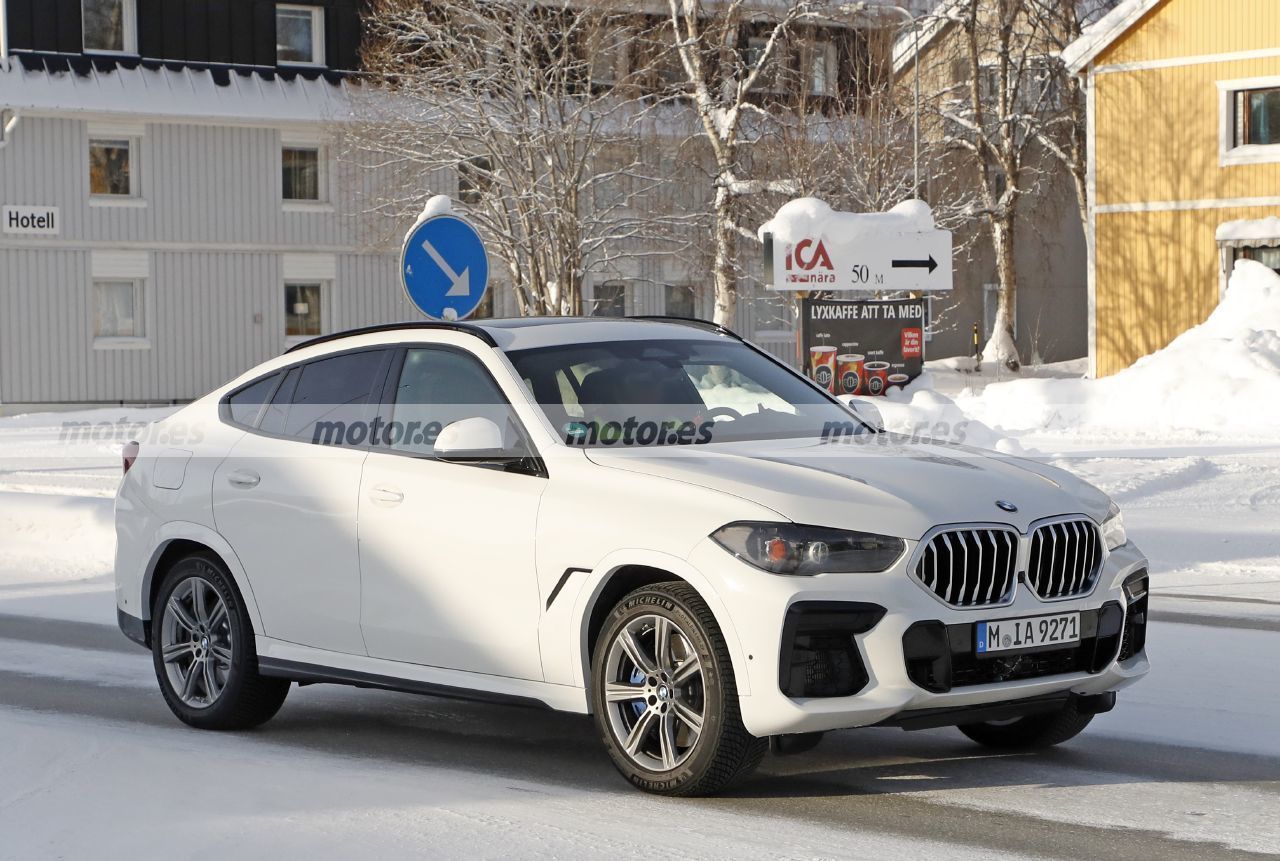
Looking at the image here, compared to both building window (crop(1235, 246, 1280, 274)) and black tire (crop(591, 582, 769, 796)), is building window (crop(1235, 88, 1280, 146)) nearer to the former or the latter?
building window (crop(1235, 246, 1280, 274))

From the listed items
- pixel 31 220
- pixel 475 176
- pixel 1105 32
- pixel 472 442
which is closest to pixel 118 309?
pixel 31 220

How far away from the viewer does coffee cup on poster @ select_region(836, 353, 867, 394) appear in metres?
22.2

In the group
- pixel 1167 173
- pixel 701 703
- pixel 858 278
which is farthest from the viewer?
pixel 1167 173

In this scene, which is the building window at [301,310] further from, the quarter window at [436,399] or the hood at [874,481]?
the hood at [874,481]

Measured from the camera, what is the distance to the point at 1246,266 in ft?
92.8

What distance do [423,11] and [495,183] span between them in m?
3.19

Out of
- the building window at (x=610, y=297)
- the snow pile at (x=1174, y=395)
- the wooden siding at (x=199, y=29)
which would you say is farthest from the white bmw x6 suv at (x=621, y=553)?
A: the building window at (x=610, y=297)

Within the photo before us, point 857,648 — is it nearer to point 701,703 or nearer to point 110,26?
point 701,703

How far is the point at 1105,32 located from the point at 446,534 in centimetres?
3087

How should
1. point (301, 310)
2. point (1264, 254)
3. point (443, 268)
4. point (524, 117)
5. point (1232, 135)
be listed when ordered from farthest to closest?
point (301, 310)
point (1232, 135)
point (1264, 254)
point (524, 117)
point (443, 268)

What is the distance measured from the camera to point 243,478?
772cm

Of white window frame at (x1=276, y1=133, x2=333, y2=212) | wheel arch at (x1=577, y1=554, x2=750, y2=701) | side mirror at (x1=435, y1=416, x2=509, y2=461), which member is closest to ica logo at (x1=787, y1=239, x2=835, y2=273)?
side mirror at (x1=435, y1=416, x2=509, y2=461)

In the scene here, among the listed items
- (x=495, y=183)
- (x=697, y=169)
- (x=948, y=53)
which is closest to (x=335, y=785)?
(x=495, y=183)

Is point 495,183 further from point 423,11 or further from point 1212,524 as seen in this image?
point 1212,524
